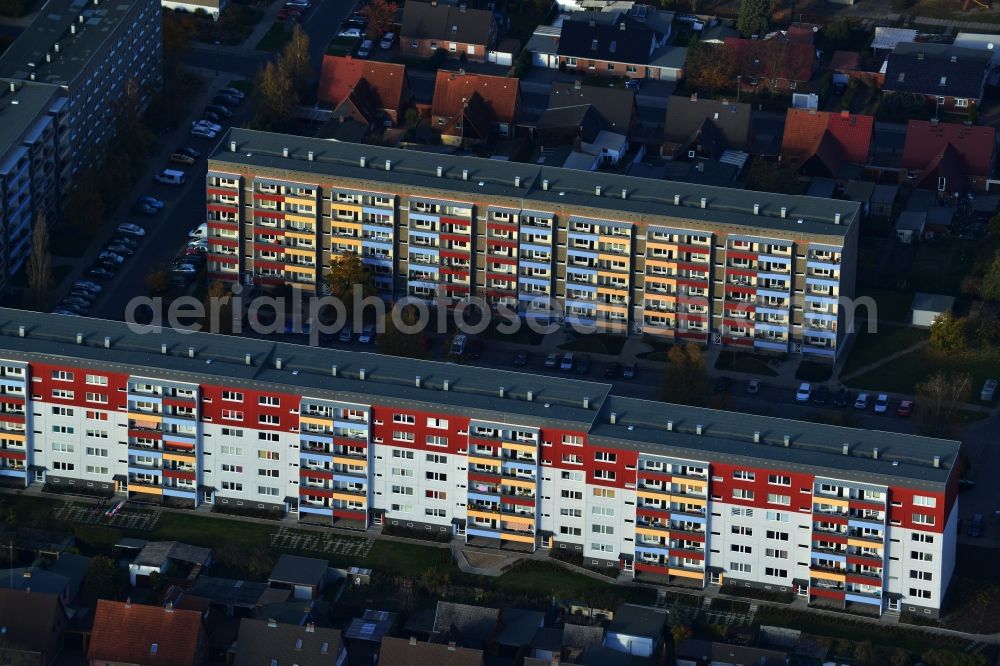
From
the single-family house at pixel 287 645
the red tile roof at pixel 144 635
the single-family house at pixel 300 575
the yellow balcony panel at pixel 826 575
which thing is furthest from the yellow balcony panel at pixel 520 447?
the red tile roof at pixel 144 635

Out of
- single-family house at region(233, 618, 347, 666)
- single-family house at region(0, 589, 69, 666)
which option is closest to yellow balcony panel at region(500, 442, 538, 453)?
single-family house at region(233, 618, 347, 666)

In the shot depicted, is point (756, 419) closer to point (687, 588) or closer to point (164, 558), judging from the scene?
point (687, 588)

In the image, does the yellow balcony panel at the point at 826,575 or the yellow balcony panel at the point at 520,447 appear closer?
the yellow balcony panel at the point at 826,575

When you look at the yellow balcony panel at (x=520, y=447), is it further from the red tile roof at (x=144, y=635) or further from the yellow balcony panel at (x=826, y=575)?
the red tile roof at (x=144, y=635)

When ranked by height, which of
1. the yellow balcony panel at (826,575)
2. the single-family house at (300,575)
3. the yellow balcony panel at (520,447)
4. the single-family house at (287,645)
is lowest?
the single-family house at (287,645)

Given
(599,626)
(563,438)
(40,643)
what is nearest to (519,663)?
(599,626)

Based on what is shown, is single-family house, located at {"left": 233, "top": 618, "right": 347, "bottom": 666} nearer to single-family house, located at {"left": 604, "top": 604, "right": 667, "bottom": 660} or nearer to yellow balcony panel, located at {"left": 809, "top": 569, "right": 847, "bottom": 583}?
single-family house, located at {"left": 604, "top": 604, "right": 667, "bottom": 660}
